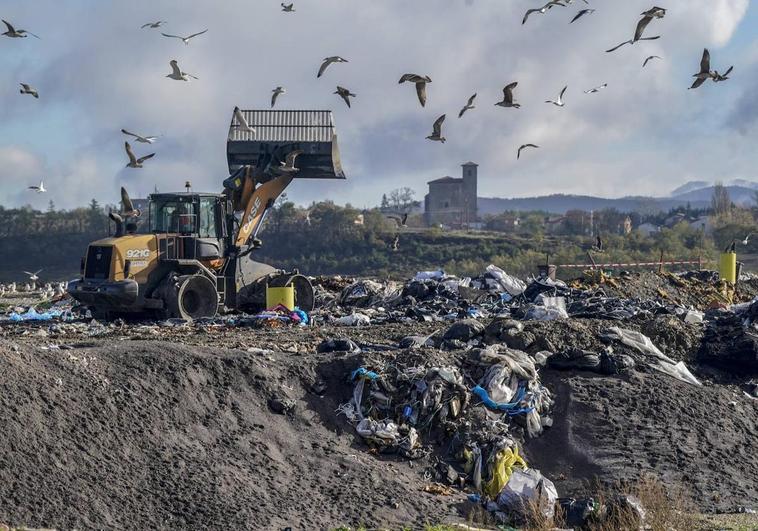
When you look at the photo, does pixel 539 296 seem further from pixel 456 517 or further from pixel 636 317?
pixel 456 517

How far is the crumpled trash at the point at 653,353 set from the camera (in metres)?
12.4

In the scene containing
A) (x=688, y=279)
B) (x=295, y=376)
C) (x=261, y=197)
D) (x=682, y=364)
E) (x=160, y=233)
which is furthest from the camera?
(x=688, y=279)

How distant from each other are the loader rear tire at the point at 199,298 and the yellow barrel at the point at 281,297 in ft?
2.74

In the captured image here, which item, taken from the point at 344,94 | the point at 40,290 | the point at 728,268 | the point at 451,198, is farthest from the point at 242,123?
the point at 451,198

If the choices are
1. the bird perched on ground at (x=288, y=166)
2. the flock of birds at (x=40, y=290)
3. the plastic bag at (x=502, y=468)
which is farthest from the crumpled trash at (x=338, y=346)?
the flock of birds at (x=40, y=290)

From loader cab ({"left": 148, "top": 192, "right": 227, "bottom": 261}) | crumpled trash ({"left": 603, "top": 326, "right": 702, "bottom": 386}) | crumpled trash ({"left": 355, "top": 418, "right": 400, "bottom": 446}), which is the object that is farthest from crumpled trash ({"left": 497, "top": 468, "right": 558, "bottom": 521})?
loader cab ({"left": 148, "top": 192, "right": 227, "bottom": 261})

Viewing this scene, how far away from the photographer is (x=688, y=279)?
22922 mm

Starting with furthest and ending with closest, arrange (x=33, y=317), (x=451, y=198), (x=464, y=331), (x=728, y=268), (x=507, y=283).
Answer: (x=451, y=198)
(x=728, y=268)
(x=507, y=283)
(x=33, y=317)
(x=464, y=331)

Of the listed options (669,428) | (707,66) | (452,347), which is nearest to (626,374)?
(669,428)

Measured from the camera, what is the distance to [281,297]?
17.5 metres

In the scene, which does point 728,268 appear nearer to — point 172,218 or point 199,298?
point 199,298

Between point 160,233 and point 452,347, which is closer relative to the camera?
point 452,347

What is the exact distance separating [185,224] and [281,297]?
1.88 m

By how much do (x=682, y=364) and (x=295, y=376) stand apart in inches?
182
